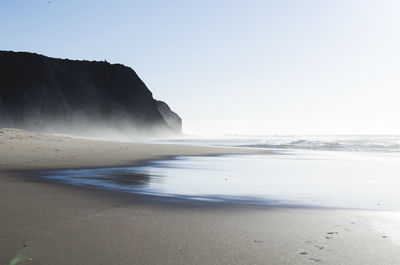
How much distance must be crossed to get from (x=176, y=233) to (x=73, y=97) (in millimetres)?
95840

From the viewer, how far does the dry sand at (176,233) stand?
4125mm

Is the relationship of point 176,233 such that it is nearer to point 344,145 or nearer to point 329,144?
point 344,145

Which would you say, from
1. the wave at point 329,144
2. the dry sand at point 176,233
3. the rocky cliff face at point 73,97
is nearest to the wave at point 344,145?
the wave at point 329,144

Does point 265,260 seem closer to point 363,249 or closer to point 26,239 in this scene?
point 363,249

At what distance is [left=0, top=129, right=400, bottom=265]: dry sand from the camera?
162 inches

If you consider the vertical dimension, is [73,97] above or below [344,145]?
above

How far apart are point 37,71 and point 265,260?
92005 millimetres

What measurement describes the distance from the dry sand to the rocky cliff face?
74.9 meters

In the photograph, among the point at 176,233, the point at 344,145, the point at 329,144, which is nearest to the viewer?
the point at 176,233

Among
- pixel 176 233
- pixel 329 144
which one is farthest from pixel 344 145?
pixel 176 233

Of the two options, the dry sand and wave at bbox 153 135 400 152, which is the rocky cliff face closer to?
wave at bbox 153 135 400 152

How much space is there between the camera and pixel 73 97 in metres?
95.3

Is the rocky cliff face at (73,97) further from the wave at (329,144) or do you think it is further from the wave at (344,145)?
the wave at (344,145)

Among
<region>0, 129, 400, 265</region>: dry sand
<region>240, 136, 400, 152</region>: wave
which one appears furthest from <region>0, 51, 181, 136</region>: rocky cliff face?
<region>0, 129, 400, 265</region>: dry sand
